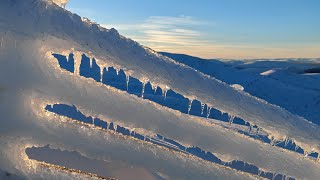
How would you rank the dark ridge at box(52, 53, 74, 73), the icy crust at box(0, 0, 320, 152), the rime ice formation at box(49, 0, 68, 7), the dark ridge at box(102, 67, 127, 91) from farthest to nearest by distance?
the dark ridge at box(102, 67, 127, 91), the dark ridge at box(52, 53, 74, 73), the rime ice formation at box(49, 0, 68, 7), the icy crust at box(0, 0, 320, 152)

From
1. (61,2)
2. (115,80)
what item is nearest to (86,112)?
(61,2)

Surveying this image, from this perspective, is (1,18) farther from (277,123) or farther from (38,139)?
(277,123)

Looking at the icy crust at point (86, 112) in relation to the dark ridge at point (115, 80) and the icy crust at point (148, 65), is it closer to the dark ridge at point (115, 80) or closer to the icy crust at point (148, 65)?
the icy crust at point (148, 65)

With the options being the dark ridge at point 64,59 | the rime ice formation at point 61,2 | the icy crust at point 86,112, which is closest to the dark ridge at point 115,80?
the dark ridge at point 64,59

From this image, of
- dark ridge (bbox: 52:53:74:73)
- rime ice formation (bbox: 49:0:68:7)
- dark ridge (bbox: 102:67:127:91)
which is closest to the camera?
rime ice formation (bbox: 49:0:68:7)

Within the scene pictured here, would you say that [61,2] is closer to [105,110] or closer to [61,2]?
[61,2]

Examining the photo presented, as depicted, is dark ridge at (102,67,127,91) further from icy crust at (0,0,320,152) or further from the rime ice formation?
the rime ice formation

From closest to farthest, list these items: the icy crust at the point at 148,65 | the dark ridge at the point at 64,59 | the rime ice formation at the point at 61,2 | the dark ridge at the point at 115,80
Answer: the icy crust at the point at 148,65 < the rime ice formation at the point at 61,2 < the dark ridge at the point at 64,59 < the dark ridge at the point at 115,80

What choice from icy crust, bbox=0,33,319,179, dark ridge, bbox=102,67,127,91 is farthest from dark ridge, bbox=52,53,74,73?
dark ridge, bbox=102,67,127,91
